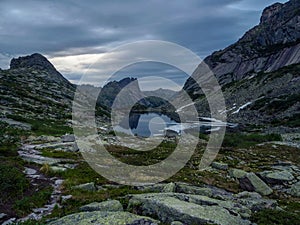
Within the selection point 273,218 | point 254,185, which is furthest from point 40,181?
point 254,185

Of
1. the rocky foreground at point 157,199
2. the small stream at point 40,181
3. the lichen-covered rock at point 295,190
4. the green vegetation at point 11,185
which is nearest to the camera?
the rocky foreground at point 157,199

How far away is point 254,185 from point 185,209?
11115 millimetres

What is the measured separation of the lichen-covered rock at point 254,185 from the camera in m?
20.1

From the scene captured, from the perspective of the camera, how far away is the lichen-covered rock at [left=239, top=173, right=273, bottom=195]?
20.1 metres

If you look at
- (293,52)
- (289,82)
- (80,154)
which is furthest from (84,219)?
(293,52)

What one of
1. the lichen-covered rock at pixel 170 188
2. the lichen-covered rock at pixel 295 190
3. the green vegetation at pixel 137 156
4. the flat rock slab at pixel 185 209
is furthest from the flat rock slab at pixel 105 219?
the green vegetation at pixel 137 156

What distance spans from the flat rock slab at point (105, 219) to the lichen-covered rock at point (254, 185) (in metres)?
12.1

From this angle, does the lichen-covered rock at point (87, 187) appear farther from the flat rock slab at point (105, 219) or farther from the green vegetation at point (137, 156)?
the green vegetation at point (137, 156)

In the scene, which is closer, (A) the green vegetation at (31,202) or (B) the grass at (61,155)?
(A) the green vegetation at (31,202)

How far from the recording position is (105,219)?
34.2 feet

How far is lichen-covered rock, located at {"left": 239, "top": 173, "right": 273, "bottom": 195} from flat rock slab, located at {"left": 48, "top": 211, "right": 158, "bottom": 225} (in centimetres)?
1213

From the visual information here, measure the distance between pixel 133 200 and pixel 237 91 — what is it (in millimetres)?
152202

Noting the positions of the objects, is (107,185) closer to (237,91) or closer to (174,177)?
(174,177)

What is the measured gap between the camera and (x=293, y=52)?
518 feet
